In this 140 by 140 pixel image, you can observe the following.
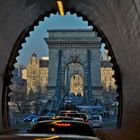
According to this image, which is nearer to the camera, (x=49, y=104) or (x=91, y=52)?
(x=49, y=104)

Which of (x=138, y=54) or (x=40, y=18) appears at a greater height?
(x=40, y=18)

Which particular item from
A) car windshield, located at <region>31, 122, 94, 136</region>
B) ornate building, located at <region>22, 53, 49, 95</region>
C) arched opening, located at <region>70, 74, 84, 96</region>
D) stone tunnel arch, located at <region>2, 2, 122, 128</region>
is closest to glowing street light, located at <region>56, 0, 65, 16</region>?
stone tunnel arch, located at <region>2, 2, 122, 128</region>

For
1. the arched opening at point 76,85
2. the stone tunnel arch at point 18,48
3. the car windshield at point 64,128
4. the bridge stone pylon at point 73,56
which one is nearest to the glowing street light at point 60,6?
the stone tunnel arch at point 18,48

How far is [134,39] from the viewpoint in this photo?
18406 millimetres

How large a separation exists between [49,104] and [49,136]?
335ft

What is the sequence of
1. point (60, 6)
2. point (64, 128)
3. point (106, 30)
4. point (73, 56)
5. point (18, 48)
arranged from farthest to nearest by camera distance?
1. point (73, 56)
2. point (18, 48)
3. point (60, 6)
4. point (106, 30)
5. point (64, 128)

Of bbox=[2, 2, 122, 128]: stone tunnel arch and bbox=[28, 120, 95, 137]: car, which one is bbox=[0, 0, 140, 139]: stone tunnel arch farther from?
bbox=[28, 120, 95, 137]: car

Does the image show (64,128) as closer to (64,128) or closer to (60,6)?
(64,128)

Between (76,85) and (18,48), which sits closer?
(18,48)

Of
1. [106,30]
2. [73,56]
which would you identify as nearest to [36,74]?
[73,56]

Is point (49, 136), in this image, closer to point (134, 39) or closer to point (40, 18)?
point (134, 39)

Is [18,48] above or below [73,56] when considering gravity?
below

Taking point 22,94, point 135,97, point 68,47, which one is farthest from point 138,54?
point 68,47

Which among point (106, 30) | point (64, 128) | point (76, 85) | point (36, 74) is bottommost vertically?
point (64, 128)
